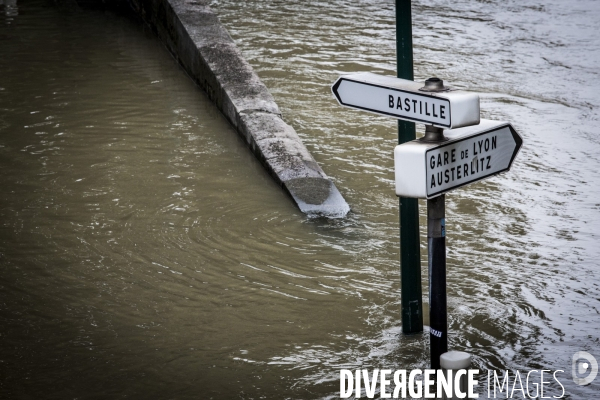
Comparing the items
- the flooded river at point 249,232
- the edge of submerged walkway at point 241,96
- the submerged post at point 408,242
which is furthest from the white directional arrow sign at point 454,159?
the edge of submerged walkway at point 241,96

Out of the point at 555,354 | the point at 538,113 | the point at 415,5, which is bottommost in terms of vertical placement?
the point at 555,354

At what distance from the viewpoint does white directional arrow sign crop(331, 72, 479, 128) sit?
3.91 meters

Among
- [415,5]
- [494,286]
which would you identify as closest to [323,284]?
[494,286]

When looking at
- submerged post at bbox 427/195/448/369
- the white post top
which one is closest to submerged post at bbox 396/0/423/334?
submerged post at bbox 427/195/448/369

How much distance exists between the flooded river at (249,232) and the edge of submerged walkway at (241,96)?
6.4 inches

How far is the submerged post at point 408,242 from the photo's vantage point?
519 cm

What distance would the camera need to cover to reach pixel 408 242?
5.44 meters

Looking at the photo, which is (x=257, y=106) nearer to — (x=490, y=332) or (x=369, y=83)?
(x=490, y=332)

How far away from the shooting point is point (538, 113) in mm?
9750

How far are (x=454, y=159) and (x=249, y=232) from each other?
3164mm

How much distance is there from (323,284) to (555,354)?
1.67 m
